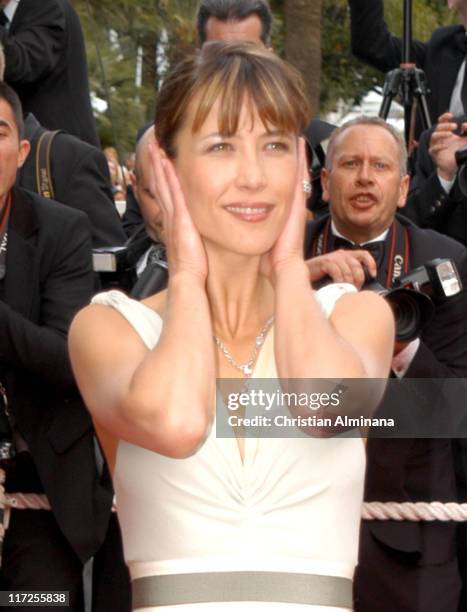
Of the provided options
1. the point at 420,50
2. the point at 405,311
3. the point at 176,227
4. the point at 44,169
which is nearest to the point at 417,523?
the point at 405,311

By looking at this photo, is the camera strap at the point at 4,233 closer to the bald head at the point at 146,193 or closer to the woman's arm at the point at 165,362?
the bald head at the point at 146,193

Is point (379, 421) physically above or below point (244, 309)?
below

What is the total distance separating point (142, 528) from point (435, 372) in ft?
5.43

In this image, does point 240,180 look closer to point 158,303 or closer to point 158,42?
point 158,303

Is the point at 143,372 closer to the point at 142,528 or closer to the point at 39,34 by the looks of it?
the point at 142,528

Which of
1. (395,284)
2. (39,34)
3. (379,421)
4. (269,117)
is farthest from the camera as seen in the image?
(39,34)

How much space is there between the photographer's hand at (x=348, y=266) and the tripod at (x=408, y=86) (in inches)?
88.6

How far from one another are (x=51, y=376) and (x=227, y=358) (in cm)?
114

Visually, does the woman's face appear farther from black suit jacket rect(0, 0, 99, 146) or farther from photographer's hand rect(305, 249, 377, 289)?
black suit jacket rect(0, 0, 99, 146)

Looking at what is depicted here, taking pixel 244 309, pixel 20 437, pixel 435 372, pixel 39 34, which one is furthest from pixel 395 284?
pixel 39 34

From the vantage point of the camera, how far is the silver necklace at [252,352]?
9.68ft

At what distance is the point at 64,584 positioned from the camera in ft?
13.3

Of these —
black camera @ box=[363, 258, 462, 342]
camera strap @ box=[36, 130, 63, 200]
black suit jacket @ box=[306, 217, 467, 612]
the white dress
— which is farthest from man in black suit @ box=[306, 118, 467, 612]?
the white dress

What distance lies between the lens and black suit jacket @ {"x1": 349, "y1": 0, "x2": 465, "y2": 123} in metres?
5.96
